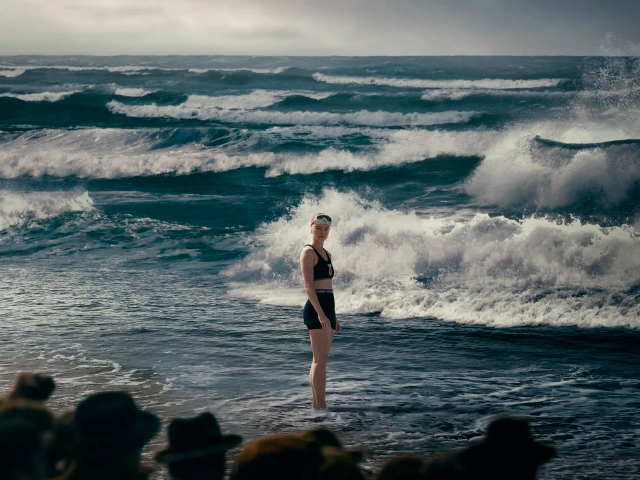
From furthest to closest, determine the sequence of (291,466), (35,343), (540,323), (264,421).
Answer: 1. (540,323)
2. (35,343)
3. (264,421)
4. (291,466)

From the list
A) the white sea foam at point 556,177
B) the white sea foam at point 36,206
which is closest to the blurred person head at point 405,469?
the white sea foam at point 36,206

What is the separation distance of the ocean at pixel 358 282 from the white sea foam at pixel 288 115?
26.5 ft

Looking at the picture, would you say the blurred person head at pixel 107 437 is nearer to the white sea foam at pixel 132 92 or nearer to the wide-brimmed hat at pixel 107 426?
the wide-brimmed hat at pixel 107 426

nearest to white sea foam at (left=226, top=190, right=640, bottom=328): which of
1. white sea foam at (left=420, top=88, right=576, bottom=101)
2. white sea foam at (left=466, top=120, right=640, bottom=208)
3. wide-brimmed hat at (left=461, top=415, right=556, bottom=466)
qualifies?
white sea foam at (left=466, top=120, right=640, bottom=208)

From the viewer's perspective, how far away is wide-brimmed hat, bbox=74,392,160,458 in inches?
74.2

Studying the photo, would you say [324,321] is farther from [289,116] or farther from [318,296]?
[289,116]

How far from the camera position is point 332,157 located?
2525cm

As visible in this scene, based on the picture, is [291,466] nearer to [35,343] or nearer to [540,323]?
[35,343]

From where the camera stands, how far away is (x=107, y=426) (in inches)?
74.9

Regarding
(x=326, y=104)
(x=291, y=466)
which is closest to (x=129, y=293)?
(x=291, y=466)

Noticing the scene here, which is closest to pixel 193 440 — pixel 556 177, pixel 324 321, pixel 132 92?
pixel 324 321

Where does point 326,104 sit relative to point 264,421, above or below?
above

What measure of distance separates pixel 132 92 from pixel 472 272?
4256cm

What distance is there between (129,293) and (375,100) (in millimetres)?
35139
